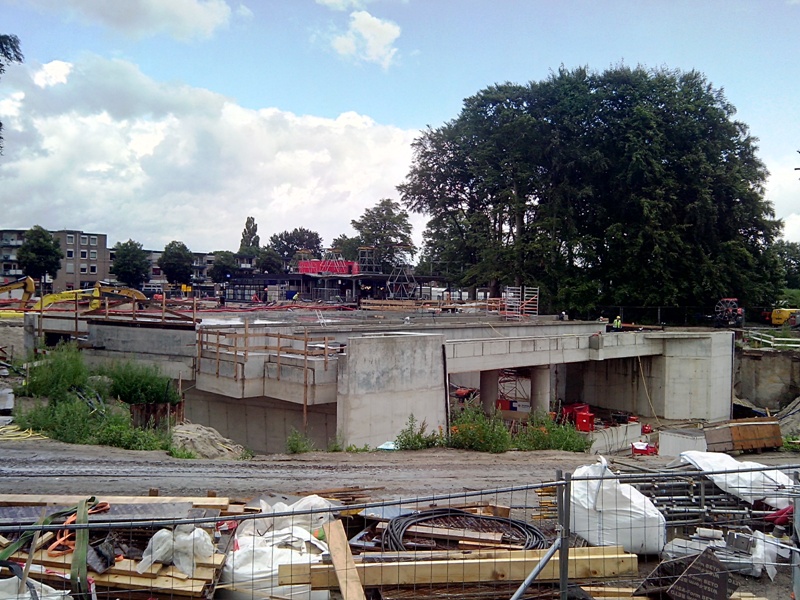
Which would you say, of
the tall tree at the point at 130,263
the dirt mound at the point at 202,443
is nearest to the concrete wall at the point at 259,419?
the dirt mound at the point at 202,443

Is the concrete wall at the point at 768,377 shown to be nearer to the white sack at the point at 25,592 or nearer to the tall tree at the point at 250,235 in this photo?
the white sack at the point at 25,592

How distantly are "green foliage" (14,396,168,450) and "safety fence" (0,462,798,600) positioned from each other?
584 centimetres

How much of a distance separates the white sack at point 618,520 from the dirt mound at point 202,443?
373 inches

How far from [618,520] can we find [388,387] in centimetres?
1091

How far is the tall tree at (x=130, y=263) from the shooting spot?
74.6m

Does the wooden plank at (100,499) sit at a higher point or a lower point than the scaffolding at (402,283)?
lower

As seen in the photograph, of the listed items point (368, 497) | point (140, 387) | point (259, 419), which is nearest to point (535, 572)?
point (368, 497)

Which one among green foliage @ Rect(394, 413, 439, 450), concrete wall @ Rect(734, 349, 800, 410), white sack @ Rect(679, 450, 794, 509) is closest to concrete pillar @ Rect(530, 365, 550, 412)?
green foliage @ Rect(394, 413, 439, 450)

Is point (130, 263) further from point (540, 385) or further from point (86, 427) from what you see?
point (86, 427)

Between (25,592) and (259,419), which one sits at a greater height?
(25,592)

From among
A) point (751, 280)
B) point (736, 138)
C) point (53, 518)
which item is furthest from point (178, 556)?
point (736, 138)

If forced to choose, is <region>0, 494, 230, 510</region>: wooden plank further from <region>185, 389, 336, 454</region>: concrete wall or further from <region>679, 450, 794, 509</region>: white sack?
<region>185, 389, 336, 454</region>: concrete wall

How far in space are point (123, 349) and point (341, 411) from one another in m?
8.95

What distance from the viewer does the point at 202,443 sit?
47.1 feet
